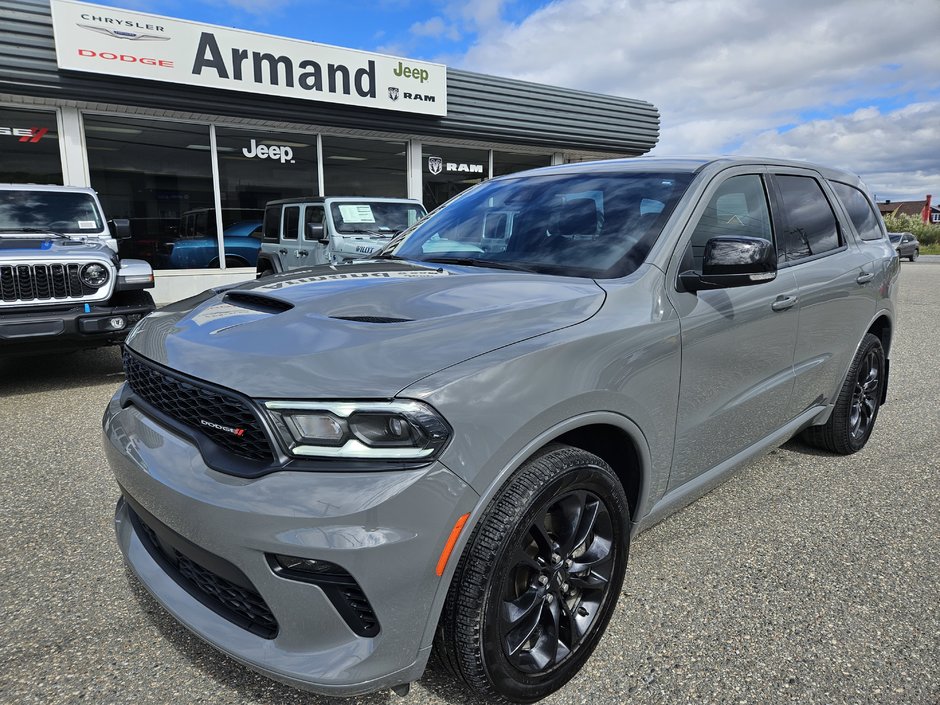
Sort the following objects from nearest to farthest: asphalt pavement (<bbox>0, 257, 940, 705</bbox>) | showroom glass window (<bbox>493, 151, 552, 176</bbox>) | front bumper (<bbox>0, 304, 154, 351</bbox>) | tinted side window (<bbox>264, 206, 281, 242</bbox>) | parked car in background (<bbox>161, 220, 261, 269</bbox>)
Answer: asphalt pavement (<bbox>0, 257, 940, 705</bbox>) → front bumper (<bbox>0, 304, 154, 351</bbox>) → tinted side window (<bbox>264, 206, 281, 242</bbox>) → parked car in background (<bbox>161, 220, 261, 269</bbox>) → showroom glass window (<bbox>493, 151, 552, 176</bbox>)

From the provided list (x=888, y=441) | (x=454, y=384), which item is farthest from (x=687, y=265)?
(x=888, y=441)

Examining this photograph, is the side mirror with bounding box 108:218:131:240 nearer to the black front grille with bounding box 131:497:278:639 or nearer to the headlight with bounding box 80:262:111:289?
the headlight with bounding box 80:262:111:289

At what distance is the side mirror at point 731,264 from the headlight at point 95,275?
5.38 meters

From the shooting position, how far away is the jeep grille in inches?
214

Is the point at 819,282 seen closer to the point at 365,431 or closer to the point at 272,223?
the point at 365,431

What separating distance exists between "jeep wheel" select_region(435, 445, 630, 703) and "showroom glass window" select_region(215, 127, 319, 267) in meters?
12.0

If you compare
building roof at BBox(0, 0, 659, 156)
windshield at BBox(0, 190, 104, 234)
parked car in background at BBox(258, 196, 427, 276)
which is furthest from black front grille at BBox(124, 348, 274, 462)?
building roof at BBox(0, 0, 659, 156)

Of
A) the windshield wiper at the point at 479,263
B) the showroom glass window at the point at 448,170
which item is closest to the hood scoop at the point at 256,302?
the windshield wiper at the point at 479,263

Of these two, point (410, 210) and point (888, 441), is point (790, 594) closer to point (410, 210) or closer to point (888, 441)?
point (888, 441)

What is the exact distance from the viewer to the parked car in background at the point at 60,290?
5.41 metres

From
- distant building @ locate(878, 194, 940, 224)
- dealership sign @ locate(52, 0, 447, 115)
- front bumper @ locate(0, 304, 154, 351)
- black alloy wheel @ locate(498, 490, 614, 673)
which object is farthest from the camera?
distant building @ locate(878, 194, 940, 224)

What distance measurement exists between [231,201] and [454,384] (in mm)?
12716

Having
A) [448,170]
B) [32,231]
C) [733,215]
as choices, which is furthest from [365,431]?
[448,170]

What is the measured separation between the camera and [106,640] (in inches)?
91.6
